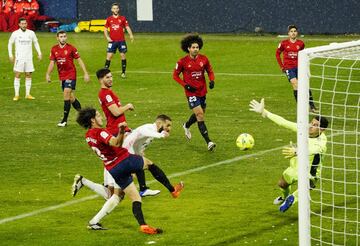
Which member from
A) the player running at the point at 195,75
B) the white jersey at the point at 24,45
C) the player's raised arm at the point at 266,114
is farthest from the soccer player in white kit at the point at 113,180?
the white jersey at the point at 24,45

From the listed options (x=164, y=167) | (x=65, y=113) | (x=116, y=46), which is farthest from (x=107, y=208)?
(x=116, y=46)

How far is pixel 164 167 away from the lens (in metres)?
19.2

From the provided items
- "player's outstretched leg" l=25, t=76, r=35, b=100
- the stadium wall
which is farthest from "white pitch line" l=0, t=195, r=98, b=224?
the stadium wall

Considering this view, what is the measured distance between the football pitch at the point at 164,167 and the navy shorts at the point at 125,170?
767 millimetres

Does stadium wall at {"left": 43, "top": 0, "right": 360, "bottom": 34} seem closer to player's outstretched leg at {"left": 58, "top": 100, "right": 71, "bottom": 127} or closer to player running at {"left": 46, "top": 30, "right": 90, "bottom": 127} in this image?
player running at {"left": 46, "top": 30, "right": 90, "bottom": 127}

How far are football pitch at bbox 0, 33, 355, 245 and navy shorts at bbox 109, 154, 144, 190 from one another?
77cm

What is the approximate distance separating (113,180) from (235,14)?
30.6 m

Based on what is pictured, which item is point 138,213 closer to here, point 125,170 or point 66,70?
point 125,170

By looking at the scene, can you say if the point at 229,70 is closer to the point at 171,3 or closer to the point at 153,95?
the point at 153,95

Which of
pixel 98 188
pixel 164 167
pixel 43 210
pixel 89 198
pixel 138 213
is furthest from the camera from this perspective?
pixel 164 167

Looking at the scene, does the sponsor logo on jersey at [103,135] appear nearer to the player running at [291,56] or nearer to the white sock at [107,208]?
the white sock at [107,208]

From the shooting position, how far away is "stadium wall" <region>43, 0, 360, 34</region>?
1721 inches

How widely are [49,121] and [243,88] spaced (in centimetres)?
752

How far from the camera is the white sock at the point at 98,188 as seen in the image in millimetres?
15586
